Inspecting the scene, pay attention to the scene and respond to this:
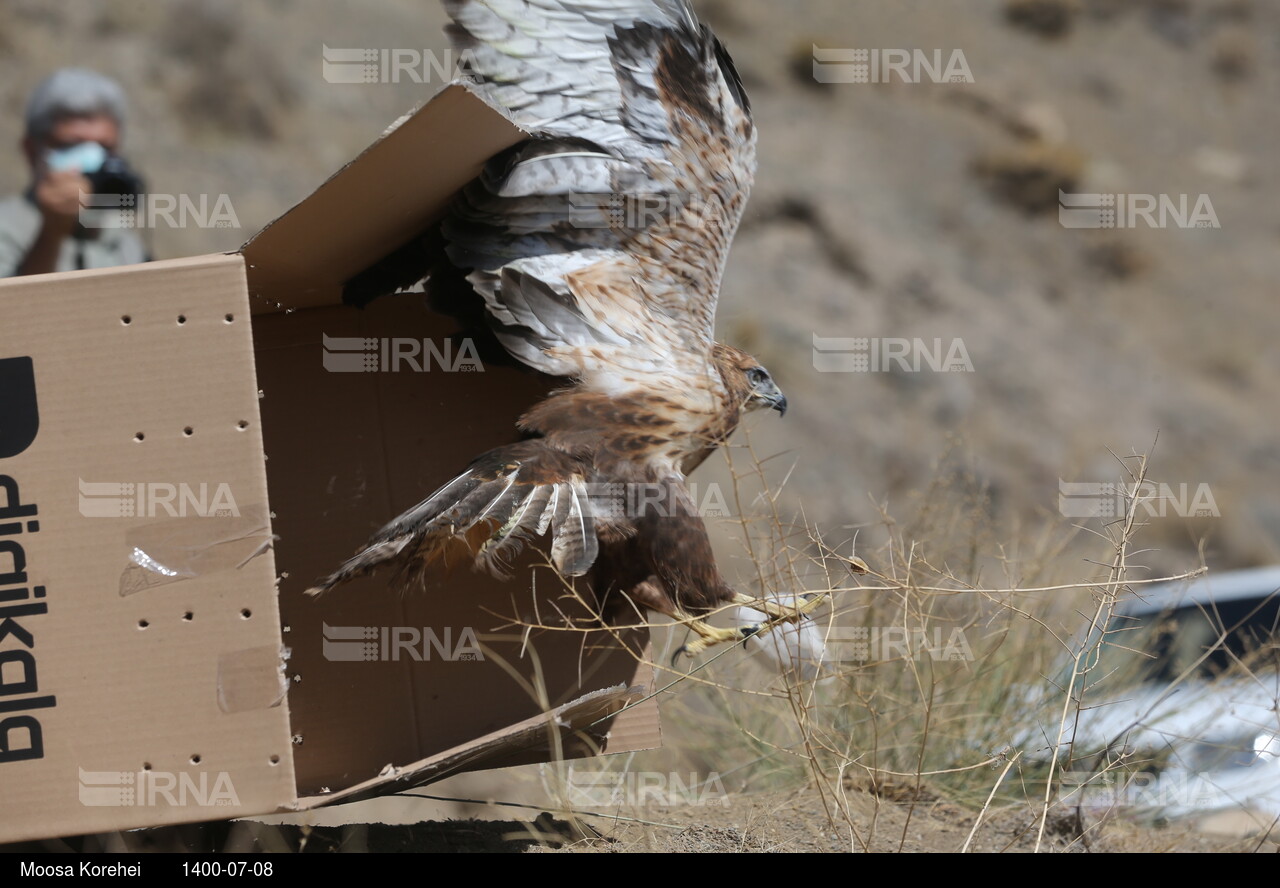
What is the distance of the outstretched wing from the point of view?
283cm

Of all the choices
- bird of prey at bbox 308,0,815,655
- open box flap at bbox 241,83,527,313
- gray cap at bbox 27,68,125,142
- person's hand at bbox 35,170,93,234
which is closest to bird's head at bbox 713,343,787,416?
bird of prey at bbox 308,0,815,655

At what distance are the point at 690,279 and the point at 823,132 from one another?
42.5 ft

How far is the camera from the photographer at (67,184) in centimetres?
355

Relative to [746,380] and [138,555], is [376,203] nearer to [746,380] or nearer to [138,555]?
[138,555]

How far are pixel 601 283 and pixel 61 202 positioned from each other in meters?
1.99

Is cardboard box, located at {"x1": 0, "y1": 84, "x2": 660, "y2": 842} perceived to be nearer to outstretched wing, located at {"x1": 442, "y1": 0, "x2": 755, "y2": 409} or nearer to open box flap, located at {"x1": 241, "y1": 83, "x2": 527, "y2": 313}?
open box flap, located at {"x1": 241, "y1": 83, "x2": 527, "y2": 313}

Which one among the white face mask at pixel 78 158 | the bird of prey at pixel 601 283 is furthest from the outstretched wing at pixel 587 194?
the white face mask at pixel 78 158

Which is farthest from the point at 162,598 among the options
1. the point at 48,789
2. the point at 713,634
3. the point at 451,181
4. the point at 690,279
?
the point at 690,279

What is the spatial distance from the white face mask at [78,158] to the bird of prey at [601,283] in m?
1.38

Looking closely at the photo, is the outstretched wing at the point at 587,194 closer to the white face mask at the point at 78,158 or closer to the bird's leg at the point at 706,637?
the bird's leg at the point at 706,637

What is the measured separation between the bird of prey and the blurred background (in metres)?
7.09

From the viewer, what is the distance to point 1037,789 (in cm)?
322

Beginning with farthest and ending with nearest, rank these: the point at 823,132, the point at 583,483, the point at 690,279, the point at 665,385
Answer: the point at 823,132 → the point at 690,279 → the point at 665,385 → the point at 583,483

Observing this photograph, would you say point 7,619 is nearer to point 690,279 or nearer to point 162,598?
point 162,598
